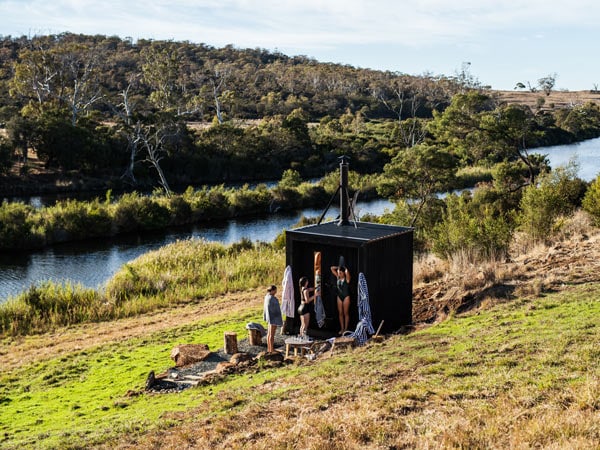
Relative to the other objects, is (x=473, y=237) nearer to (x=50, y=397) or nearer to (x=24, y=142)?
(x=50, y=397)

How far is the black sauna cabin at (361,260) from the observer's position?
13.0 meters

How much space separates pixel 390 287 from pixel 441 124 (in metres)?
23.0

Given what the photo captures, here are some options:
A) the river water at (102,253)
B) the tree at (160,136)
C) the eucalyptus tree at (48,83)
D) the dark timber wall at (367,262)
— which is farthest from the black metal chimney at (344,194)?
the eucalyptus tree at (48,83)

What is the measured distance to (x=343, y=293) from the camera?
13.0 m

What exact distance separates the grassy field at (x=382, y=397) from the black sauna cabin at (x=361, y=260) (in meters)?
1.23

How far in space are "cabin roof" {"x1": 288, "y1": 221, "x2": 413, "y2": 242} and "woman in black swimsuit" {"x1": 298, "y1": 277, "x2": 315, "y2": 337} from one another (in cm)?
98

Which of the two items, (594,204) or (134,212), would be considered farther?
(134,212)

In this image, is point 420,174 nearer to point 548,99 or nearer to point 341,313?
point 341,313

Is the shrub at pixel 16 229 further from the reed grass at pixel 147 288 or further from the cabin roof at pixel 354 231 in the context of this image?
the cabin roof at pixel 354 231

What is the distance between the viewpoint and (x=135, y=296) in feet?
65.9

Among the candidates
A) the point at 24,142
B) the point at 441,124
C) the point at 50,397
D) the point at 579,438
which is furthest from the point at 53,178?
the point at 579,438

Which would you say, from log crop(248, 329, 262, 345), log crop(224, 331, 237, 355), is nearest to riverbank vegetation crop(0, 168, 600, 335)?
log crop(248, 329, 262, 345)

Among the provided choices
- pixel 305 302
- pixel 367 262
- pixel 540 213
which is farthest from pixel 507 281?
pixel 540 213

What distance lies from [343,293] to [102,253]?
21.6m
